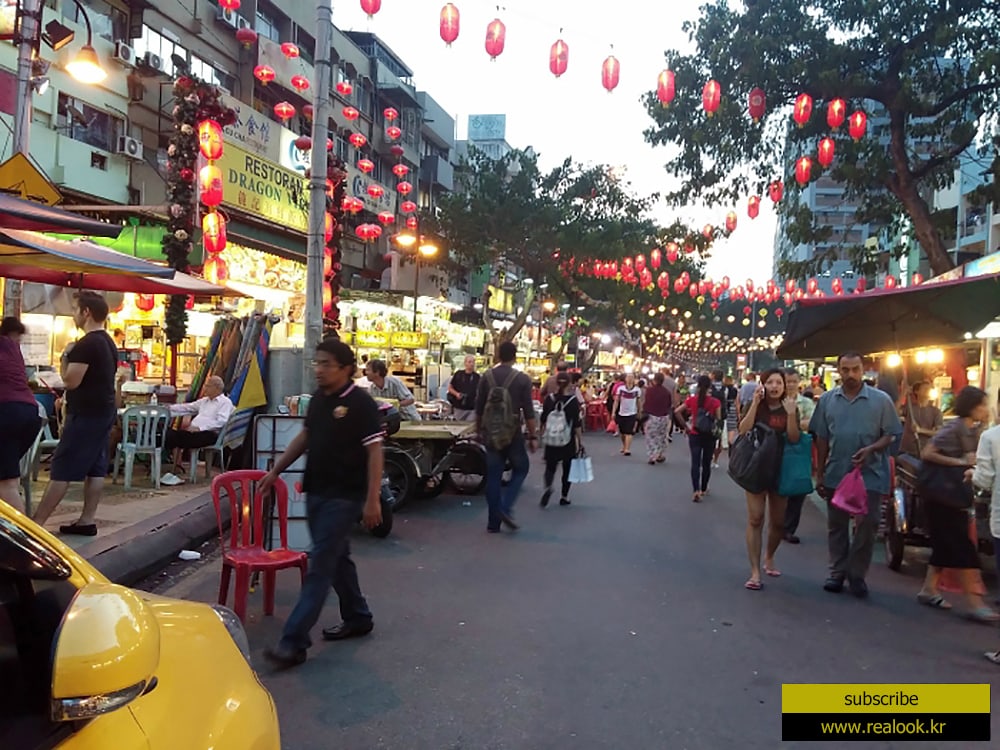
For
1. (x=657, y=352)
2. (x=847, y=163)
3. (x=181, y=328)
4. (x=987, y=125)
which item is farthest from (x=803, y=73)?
(x=657, y=352)

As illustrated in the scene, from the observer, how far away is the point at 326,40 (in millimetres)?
10867

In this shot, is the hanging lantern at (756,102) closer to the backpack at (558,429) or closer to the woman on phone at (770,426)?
the backpack at (558,429)

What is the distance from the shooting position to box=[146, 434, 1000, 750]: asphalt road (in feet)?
12.4

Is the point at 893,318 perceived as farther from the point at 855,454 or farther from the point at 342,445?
the point at 342,445

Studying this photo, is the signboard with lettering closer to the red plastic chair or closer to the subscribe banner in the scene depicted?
the red plastic chair

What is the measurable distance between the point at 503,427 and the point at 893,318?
4365 mm

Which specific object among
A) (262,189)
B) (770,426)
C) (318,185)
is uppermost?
(262,189)

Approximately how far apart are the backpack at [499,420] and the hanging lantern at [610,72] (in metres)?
5.09

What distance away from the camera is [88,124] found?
56.8ft

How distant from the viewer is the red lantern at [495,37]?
34.9 feet

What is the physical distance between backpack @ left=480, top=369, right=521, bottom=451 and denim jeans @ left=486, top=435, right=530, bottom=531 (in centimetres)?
9

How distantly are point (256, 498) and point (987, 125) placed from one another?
15757 millimetres

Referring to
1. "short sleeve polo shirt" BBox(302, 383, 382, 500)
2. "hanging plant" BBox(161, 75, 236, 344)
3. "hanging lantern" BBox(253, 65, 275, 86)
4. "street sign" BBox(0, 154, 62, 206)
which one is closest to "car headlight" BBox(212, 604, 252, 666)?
"short sleeve polo shirt" BBox(302, 383, 382, 500)

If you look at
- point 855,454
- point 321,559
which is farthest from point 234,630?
point 855,454
